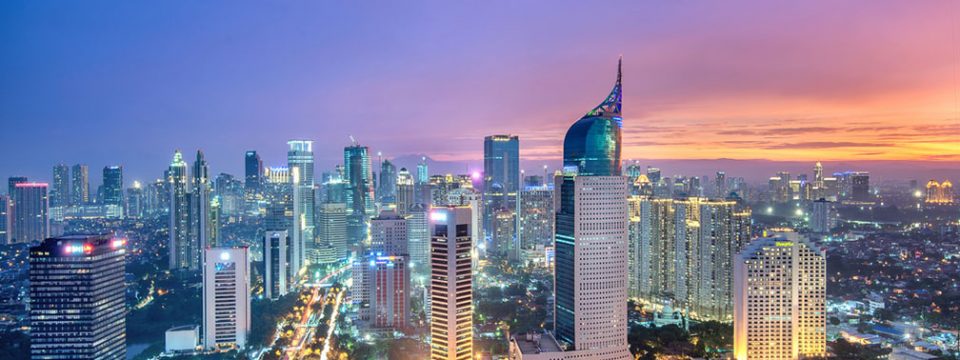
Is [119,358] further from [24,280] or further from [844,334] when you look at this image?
[844,334]

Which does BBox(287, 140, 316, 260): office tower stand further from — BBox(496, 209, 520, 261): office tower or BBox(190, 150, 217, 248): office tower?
BBox(496, 209, 520, 261): office tower

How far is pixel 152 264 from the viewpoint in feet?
85.5

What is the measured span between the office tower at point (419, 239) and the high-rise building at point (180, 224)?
30.0ft

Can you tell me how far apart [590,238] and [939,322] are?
1105cm

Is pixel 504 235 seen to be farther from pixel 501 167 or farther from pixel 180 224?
pixel 180 224

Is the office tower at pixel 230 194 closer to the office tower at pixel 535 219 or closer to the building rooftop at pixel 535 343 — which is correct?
the office tower at pixel 535 219

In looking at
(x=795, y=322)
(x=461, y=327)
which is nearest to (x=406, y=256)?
(x=461, y=327)

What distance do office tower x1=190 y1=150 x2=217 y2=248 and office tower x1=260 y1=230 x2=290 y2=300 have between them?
4.53 meters

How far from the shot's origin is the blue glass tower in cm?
1370

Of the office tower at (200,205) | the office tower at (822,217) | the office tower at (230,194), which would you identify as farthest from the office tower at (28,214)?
the office tower at (822,217)

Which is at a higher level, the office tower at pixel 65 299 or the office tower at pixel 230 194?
the office tower at pixel 230 194

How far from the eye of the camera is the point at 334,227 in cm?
3114

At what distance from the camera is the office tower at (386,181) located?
42.6m

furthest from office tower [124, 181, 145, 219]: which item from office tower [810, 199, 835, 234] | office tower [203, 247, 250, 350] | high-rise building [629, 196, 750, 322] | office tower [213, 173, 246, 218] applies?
office tower [810, 199, 835, 234]
